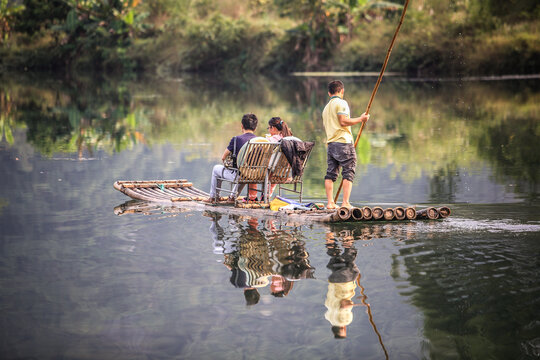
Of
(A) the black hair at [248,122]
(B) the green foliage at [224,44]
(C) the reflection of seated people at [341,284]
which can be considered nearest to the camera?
(C) the reflection of seated people at [341,284]

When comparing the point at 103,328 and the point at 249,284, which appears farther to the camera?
the point at 249,284

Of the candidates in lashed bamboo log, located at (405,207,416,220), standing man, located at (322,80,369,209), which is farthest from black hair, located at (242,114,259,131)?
lashed bamboo log, located at (405,207,416,220)

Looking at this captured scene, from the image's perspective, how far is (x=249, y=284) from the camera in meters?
7.39

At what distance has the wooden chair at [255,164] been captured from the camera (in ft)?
33.7

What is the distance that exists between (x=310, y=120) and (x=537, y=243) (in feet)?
56.1

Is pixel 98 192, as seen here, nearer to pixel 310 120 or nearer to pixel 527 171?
pixel 527 171

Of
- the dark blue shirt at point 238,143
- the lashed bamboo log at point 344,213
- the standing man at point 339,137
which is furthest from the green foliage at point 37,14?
the lashed bamboo log at point 344,213

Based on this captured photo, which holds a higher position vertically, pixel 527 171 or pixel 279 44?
pixel 279 44

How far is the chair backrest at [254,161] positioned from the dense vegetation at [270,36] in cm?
3613

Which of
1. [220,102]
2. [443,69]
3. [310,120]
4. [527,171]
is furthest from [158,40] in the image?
[527,171]

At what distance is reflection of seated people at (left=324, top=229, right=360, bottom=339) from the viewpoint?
6.41 metres

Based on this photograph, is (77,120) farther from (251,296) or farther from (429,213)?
(251,296)

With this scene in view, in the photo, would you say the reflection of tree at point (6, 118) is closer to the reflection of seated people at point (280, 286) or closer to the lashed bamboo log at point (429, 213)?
the lashed bamboo log at point (429, 213)

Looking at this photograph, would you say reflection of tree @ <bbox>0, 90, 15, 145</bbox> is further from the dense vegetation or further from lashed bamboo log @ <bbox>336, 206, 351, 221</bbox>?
the dense vegetation
